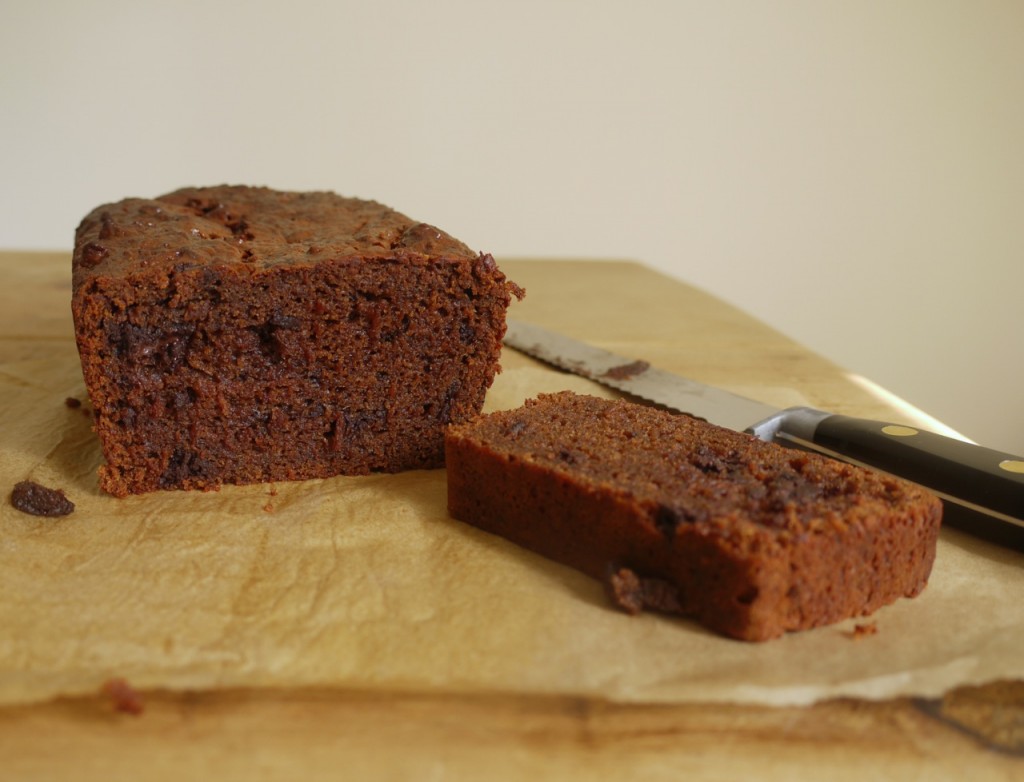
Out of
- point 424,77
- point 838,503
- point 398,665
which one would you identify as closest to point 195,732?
point 398,665

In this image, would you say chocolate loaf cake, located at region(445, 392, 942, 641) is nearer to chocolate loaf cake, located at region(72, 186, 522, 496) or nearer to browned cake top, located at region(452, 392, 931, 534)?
browned cake top, located at region(452, 392, 931, 534)

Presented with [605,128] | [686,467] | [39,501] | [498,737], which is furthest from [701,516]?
[605,128]

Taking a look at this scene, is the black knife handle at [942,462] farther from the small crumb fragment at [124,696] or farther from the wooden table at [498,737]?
the small crumb fragment at [124,696]

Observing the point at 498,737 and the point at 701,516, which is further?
the point at 701,516

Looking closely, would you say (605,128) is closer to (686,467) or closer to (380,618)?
(686,467)

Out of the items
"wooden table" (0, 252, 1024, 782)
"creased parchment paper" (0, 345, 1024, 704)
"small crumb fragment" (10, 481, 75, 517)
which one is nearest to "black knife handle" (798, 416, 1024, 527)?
"creased parchment paper" (0, 345, 1024, 704)
